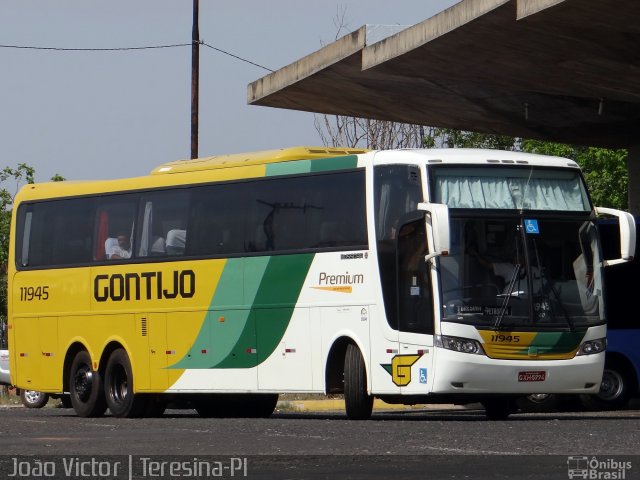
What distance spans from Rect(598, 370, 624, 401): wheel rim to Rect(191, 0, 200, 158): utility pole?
16052 millimetres

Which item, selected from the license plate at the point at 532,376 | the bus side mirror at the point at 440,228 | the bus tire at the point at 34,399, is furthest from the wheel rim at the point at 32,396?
the license plate at the point at 532,376

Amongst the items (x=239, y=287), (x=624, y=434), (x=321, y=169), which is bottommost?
(x=624, y=434)

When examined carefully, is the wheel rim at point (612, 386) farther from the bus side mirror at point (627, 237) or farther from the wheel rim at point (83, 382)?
the wheel rim at point (83, 382)

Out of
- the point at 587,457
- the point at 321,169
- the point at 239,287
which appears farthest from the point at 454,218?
the point at 587,457

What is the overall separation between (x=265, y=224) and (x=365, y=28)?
854 centimetres

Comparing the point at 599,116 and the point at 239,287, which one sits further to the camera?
the point at 599,116

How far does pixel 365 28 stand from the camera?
29109 millimetres

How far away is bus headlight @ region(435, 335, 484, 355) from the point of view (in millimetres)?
19109

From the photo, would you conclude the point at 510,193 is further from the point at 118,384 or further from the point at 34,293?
the point at 34,293

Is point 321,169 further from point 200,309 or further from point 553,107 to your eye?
point 553,107

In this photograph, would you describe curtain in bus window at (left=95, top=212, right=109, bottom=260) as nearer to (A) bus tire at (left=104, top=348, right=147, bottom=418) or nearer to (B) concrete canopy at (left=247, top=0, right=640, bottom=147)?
(A) bus tire at (left=104, top=348, right=147, bottom=418)

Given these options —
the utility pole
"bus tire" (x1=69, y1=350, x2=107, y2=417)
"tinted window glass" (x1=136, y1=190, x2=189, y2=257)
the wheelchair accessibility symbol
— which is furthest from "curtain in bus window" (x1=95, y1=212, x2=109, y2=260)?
the utility pole

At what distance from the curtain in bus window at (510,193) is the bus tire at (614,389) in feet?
18.5

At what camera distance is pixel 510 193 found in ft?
65.5
